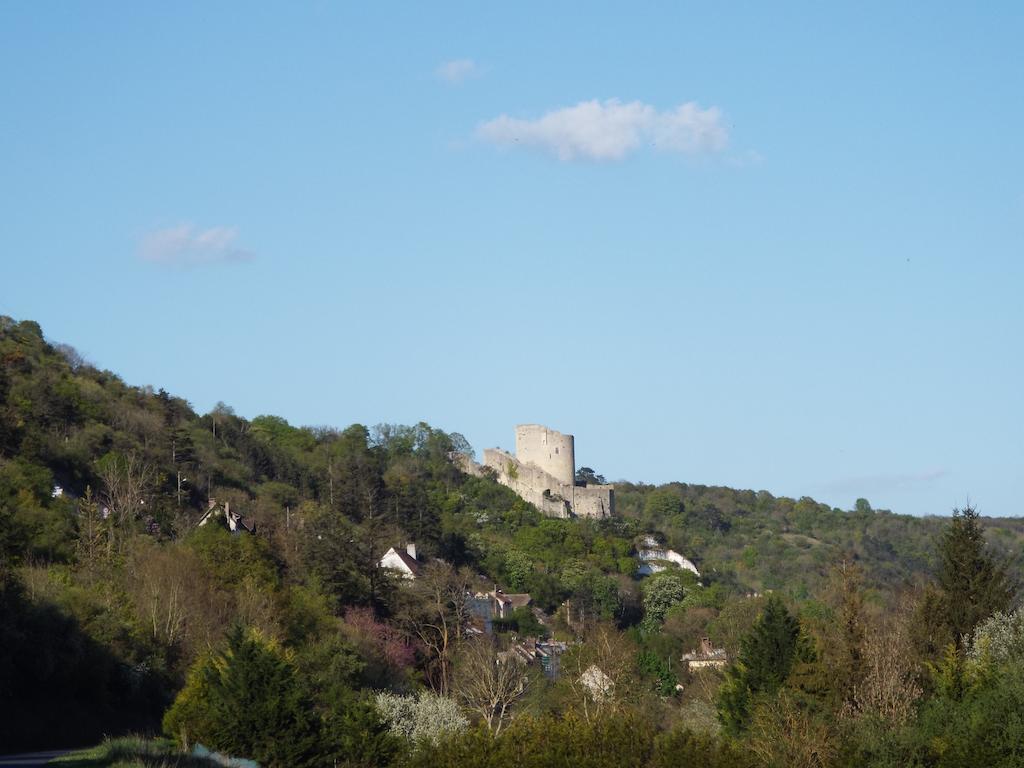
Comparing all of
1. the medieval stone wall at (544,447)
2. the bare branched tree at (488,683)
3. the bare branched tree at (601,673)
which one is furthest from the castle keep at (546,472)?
the bare branched tree at (488,683)

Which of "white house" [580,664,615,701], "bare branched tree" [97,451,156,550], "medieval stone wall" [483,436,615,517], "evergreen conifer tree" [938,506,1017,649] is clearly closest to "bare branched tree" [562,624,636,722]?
"white house" [580,664,615,701]

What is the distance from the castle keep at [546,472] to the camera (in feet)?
362

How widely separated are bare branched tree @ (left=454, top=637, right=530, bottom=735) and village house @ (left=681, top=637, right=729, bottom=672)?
13887 millimetres

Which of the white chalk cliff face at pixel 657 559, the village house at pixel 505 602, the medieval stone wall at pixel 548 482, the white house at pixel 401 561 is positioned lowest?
the village house at pixel 505 602

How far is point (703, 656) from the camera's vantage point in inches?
2692

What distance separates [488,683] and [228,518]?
22820mm

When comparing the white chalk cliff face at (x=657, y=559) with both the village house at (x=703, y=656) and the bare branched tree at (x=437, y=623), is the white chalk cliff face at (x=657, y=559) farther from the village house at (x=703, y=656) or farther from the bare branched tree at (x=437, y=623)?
the bare branched tree at (x=437, y=623)

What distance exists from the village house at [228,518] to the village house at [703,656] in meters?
19.8

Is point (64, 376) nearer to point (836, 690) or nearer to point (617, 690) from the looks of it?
point (617, 690)

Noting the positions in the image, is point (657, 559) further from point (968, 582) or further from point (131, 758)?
point (131, 758)

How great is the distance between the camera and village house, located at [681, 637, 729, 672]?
65188 mm

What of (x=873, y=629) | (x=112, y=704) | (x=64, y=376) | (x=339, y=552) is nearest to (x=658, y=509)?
(x=64, y=376)

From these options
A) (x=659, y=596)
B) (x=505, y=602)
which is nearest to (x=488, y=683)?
(x=505, y=602)

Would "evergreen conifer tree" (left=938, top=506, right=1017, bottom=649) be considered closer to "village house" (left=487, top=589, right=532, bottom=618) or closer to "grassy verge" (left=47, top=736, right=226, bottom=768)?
"grassy verge" (left=47, top=736, right=226, bottom=768)
